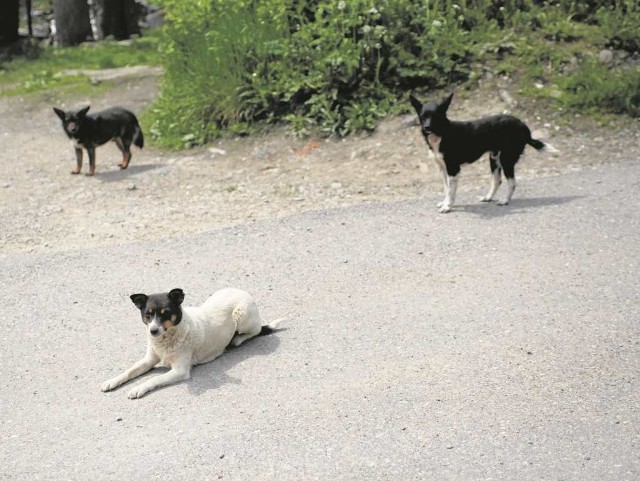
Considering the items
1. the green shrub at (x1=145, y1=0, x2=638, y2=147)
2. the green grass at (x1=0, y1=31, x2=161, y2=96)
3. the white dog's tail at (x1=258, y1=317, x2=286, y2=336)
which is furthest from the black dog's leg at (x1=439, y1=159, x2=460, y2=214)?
the green grass at (x1=0, y1=31, x2=161, y2=96)

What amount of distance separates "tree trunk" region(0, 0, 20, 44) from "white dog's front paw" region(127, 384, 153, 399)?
703 inches

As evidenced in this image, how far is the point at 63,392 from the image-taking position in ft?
20.0

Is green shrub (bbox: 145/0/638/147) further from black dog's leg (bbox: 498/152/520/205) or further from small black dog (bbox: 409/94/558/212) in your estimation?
black dog's leg (bbox: 498/152/520/205)

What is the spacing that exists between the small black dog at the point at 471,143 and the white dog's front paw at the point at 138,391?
4408 mm

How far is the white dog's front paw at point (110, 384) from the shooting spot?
237 inches

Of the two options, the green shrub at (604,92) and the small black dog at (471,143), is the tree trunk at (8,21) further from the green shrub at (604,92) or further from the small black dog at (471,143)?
the small black dog at (471,143)

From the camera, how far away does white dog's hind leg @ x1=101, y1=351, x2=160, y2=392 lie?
6043mm

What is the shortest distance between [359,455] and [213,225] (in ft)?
16.3

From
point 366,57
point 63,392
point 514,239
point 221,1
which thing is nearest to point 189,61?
point 221,1

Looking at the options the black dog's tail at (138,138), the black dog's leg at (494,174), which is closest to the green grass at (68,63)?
the black dog's tail at (138,138)

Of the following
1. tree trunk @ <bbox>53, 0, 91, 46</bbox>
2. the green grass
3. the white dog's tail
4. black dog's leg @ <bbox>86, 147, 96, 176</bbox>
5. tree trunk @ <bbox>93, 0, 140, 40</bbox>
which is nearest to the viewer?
the white dog's tail

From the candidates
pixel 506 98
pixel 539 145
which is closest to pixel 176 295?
pixel 539 145

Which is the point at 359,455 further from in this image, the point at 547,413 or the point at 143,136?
the point at 143,136

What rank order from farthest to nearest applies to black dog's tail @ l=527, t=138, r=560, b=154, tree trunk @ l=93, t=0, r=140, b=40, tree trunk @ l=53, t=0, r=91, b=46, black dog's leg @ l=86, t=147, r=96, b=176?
tree trunk @ l=93, t=0, r=140, b=40 → tree trunk @ l=53, t=0, r=91, b=46 → black dog's leg @ l=86, t=147, r=96, b=176 → black dog's tail @ l=527, t=138, r=560, b=154
